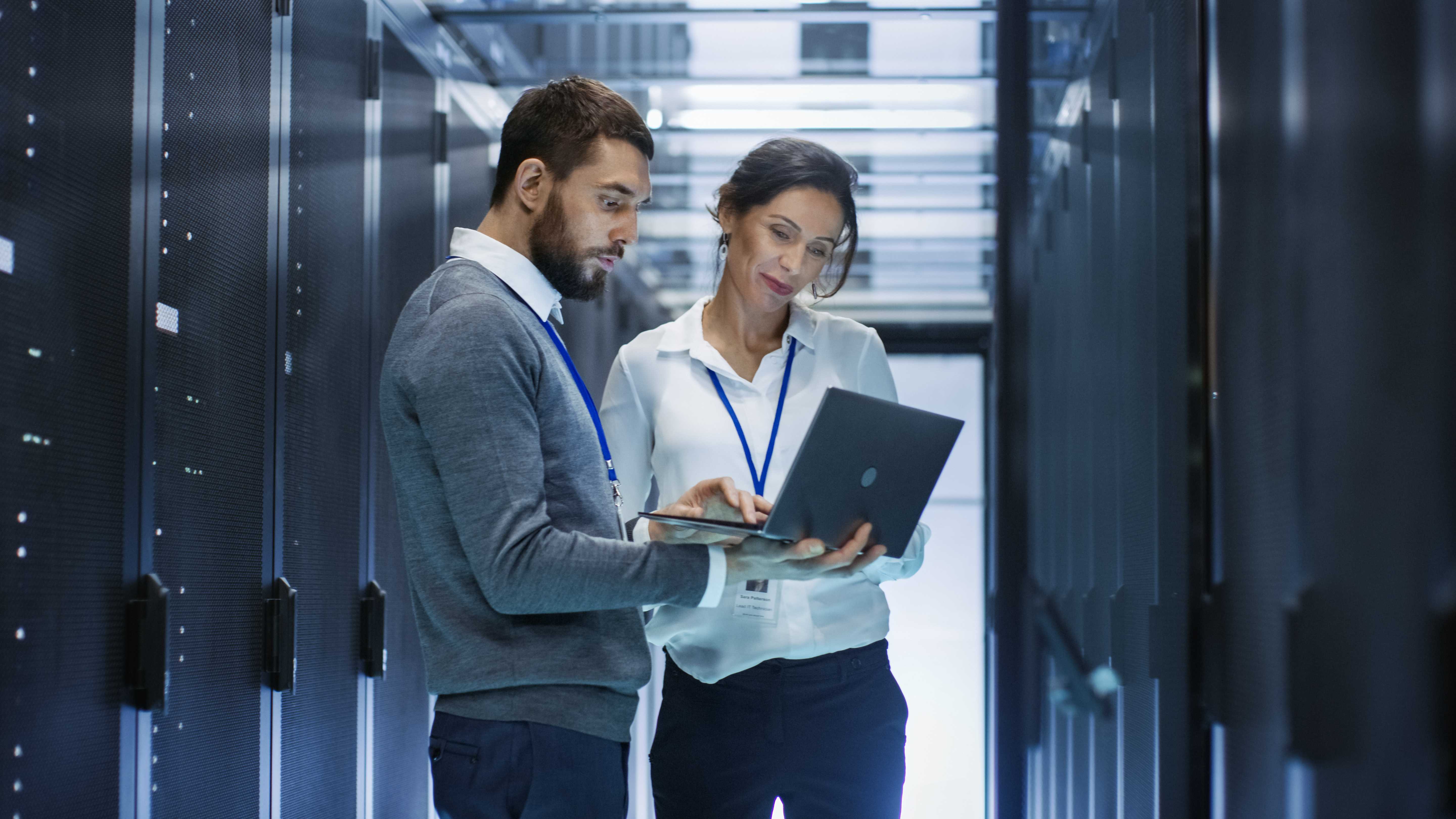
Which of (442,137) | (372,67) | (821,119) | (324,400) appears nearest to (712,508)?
(324,400)

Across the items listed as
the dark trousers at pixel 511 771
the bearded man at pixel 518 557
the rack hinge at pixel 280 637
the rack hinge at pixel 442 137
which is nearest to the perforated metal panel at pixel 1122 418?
the bearded man at pixel 518 557

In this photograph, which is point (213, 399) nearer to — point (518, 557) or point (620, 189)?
point (620, 189)

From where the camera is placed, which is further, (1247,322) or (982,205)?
(982,205)

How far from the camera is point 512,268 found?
1.64m

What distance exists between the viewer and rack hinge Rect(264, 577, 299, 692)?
2.51 metres

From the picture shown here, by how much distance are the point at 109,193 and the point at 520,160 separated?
677 mm

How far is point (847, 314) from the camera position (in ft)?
31.8

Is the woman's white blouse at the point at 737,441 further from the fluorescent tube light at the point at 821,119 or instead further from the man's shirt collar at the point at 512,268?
the fluorescent tube light at the point at 821,119

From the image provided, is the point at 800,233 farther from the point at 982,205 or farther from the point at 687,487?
the point at 982,205

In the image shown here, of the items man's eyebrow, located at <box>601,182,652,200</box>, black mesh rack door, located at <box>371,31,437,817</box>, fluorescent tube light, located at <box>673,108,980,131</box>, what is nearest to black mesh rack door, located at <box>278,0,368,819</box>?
black mesh rack door, located at <box>371,31,437,817</box>

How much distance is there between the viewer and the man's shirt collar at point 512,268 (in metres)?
A: 1.63

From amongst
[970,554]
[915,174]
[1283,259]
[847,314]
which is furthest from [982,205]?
[1283,259]

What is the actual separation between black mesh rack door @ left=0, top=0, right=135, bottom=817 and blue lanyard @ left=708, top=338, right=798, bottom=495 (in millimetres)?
982

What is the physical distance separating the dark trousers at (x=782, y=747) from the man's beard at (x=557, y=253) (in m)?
0.70
